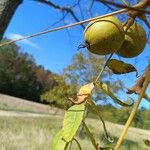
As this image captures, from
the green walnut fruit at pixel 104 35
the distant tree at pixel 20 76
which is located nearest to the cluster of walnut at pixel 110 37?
the green walnut fruit at pixel 104 35

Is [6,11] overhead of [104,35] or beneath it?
overhead

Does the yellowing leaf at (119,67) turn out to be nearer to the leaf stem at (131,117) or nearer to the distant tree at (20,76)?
the leaf stem at (131,117)

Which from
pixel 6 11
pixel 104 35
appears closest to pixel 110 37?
pixel 104 35

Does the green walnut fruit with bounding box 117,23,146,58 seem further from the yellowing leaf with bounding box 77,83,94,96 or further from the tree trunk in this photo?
the tree trunk

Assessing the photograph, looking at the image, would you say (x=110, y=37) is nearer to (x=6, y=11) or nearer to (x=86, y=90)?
(x=86, y=90)

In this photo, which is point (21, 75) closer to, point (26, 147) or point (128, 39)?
point (26, 147)

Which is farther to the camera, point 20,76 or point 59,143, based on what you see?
point 20,76

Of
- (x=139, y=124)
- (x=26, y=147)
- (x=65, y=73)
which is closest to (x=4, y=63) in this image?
(x=139, y=124)
